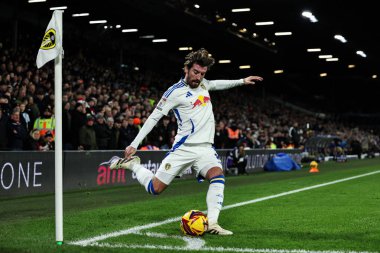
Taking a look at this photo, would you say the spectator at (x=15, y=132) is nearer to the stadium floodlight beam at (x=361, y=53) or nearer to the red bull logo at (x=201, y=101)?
the red bull logo at (x=201, y=101)

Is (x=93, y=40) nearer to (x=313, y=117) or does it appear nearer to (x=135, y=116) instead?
(x=135, y=116)

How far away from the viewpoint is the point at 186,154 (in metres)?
7.97

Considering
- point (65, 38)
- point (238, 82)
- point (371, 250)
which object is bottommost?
point (371, 250)

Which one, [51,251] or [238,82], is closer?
[51,251]

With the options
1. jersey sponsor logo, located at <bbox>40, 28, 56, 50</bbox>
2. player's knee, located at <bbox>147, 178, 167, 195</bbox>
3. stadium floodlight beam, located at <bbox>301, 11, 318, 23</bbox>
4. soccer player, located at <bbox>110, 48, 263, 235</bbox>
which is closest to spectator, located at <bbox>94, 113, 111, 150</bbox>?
player's knee, located at <bbox>147, 178, 167, 195</bbox>

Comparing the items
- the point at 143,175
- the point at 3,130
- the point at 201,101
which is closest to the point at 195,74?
the point at 201,101

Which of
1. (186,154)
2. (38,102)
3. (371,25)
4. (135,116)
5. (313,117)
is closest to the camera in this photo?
(186,154)

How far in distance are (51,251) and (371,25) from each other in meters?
31.3

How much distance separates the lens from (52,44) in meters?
6.53

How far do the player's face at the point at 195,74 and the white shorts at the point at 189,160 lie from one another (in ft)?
2.62

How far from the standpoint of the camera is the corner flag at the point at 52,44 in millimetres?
6484

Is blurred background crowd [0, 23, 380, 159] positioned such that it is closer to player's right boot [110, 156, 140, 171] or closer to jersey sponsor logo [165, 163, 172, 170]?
player's right boot [110, 156, 140, 171]

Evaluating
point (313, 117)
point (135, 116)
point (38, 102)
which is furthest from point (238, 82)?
point (313, 117)

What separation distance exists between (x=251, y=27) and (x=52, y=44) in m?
31.1
